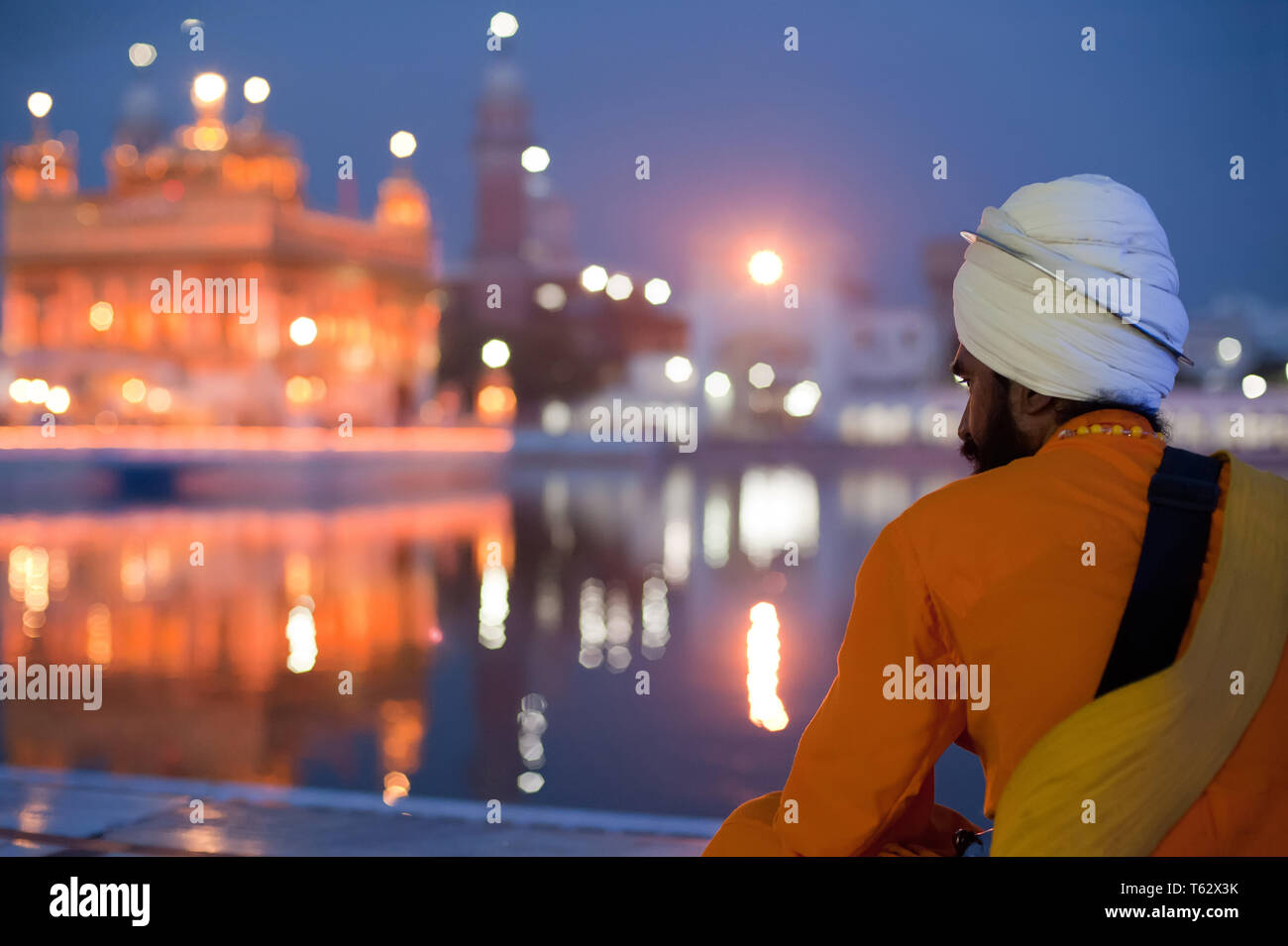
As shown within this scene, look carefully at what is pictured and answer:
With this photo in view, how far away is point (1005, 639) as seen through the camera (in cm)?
121

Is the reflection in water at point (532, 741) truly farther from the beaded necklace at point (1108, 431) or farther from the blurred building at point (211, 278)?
the blurred building at point (211, 278)

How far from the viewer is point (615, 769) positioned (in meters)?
4.63

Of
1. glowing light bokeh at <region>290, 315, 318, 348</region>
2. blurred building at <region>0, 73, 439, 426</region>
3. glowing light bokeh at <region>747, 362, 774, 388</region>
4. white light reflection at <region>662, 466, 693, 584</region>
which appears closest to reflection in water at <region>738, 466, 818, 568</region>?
white light reflection at <region>662, 466, 693, 584</region>

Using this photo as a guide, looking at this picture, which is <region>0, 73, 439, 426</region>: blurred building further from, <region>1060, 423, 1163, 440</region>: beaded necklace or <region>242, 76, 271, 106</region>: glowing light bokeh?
<region>1060, 423, 1163, 440</region>: beaded necklace

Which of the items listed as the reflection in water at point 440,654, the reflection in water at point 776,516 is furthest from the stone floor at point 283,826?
the reflection in water at point 776,516

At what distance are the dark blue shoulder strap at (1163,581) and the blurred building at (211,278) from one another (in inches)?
1696

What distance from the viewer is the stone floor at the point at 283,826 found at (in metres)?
2.71

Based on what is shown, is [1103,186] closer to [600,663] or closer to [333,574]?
[600,663]

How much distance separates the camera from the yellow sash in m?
1.19

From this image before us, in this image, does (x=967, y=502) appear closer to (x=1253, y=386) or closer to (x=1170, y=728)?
(x=1170, y=728)

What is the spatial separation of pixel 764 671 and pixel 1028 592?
548 centimetres

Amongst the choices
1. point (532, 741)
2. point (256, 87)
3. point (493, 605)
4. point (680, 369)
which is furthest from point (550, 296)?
point (532, 741)

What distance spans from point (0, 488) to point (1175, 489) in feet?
83.6
